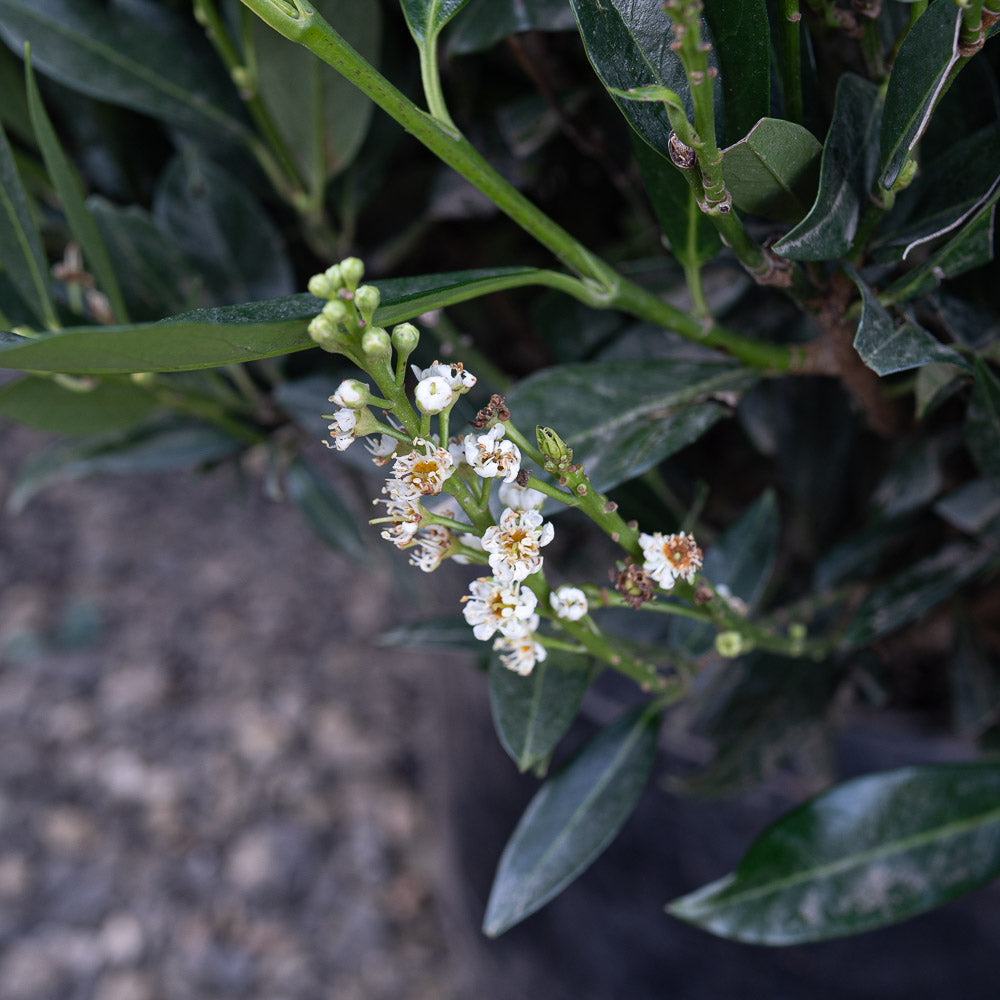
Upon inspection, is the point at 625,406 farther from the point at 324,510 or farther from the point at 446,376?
the point at 324,510

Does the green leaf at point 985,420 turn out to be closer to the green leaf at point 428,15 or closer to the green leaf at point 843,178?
the green leaf at point 843,178

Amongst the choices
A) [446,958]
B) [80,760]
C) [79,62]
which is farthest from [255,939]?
[79,62]

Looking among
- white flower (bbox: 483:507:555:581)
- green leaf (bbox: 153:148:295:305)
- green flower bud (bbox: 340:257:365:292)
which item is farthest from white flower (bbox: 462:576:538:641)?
green leaf (bbox: 153:148:295:305)

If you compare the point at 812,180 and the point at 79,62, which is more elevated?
the point at 79,62

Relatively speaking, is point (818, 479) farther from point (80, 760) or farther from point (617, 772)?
point (80, 760)

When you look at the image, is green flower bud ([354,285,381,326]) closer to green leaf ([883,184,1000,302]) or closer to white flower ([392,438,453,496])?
white flower ([392,438,453,496])

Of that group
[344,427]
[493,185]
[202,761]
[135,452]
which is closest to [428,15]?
[493,185]
